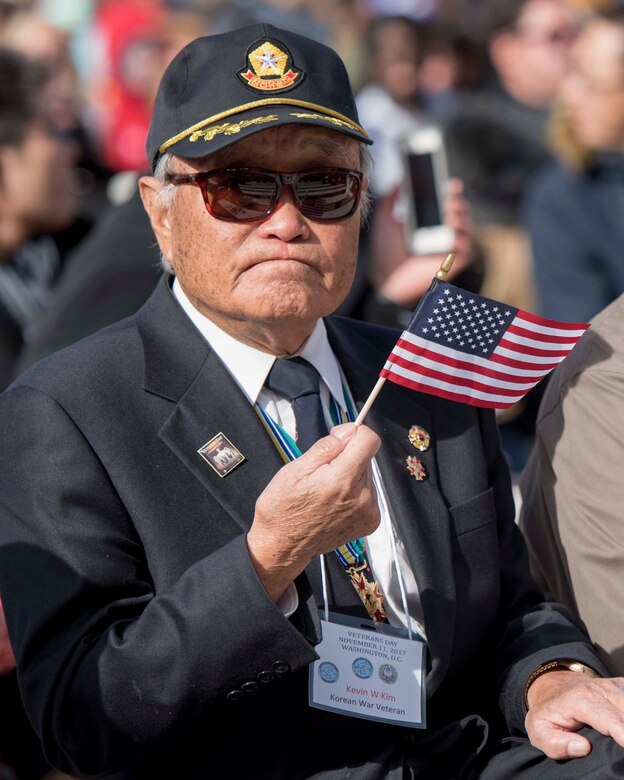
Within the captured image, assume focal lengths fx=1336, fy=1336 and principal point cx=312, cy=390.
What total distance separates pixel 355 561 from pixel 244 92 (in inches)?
41.2

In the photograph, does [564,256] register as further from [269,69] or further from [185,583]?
[185,583]

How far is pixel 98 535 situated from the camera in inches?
105

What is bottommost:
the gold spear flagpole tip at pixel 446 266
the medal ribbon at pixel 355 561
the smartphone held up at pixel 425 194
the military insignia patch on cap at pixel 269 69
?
the smartphone held up at pixel 425 194

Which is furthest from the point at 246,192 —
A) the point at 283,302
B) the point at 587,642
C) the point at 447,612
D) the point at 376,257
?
the point at 376,257

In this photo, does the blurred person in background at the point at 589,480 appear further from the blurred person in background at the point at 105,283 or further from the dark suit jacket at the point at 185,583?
the blurred person in background at the point at 105,283

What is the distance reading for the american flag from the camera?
2.90 m

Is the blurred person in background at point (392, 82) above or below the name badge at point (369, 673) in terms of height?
below

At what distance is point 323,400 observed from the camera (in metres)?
3.08

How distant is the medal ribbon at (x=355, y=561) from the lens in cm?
288

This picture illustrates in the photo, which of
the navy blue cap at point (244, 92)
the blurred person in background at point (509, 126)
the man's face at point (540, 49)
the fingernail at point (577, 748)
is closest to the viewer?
the fingernail at point (577, 748)

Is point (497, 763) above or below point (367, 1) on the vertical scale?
above

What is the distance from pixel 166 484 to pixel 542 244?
446 cm

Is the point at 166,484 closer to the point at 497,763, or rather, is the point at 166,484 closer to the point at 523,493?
the point at 497,763

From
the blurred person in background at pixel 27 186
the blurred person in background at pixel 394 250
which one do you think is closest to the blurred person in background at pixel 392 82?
the blurred person in background at pixel 394 250
